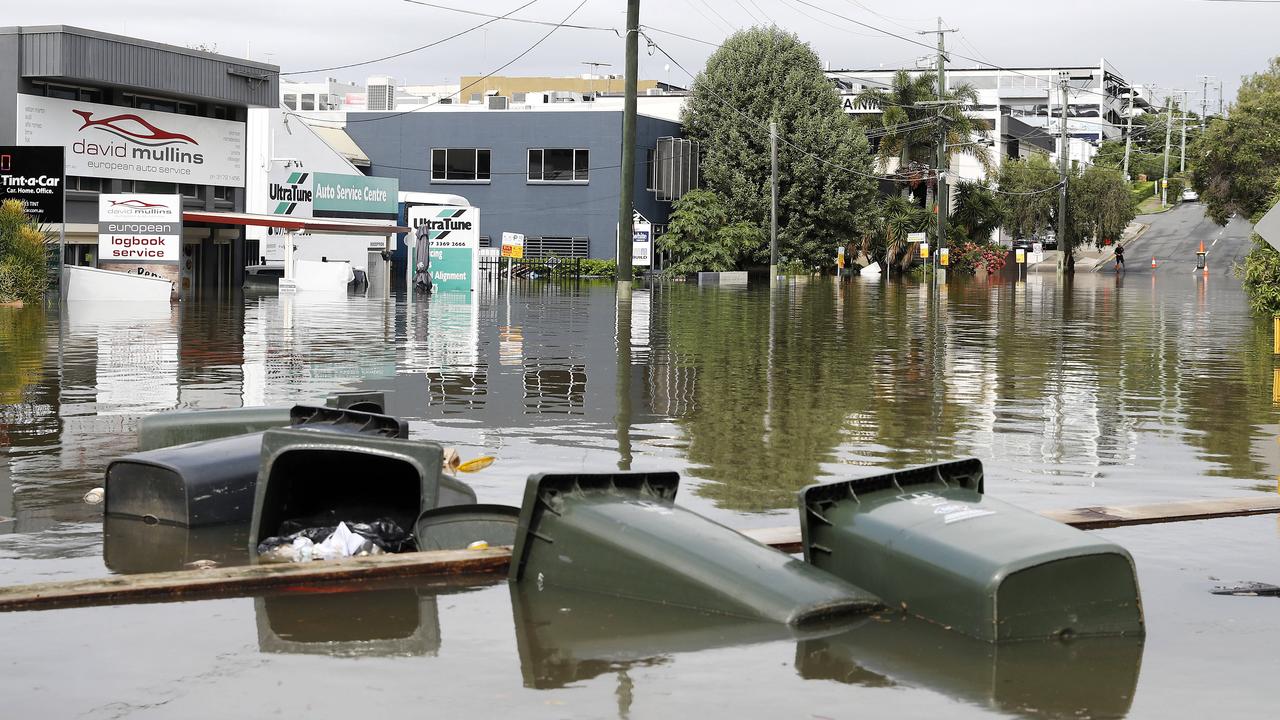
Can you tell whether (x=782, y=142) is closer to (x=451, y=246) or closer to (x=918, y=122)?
(x=918, y=122)

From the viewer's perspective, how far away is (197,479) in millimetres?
8477

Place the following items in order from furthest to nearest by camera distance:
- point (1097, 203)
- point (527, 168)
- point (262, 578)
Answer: point (1097, 203) → point (527, 168) → point (262, 578)

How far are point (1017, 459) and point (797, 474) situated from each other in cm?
196

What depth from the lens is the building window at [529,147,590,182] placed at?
228 ft

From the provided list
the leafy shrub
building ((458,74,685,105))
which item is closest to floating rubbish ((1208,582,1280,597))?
the leafy shrub

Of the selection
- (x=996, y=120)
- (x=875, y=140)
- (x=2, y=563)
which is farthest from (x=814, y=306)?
(x=996, y=120)

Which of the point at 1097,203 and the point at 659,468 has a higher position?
the point at 1097,203

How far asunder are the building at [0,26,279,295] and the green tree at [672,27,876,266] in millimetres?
25494

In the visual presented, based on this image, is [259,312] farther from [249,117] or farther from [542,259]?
[542,259]

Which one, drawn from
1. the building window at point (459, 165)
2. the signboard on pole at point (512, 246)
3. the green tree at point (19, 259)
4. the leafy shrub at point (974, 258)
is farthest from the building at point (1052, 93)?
the green tree at point (19, 259)

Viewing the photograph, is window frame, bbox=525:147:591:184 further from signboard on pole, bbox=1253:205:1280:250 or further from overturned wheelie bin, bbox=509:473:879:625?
overturned wheelie bin, bbox=509:473:879:625

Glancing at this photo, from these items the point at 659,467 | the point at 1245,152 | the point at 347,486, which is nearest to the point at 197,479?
the point at 347,486

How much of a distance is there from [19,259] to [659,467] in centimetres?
2469

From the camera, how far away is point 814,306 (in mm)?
36938
